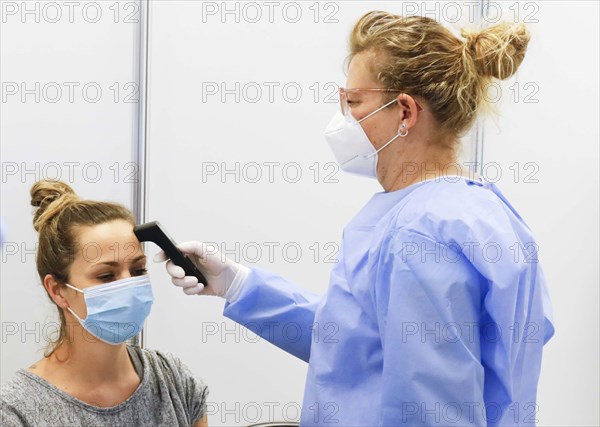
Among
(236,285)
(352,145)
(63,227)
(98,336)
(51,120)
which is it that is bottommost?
(98,336)

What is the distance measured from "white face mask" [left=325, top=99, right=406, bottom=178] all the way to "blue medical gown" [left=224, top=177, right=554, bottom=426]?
0.10 m

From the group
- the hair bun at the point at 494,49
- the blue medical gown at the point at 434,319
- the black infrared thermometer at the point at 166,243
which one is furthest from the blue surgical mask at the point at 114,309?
the hair bun at the point at 494,49

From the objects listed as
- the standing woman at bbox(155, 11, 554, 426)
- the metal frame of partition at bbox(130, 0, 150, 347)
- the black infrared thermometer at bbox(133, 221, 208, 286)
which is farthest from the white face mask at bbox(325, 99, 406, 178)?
the metal frame of partition at bbox(130, 0, 150, 347)

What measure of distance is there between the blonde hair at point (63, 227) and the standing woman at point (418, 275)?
211mm

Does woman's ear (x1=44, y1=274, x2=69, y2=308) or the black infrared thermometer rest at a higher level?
the black infrared thermometer

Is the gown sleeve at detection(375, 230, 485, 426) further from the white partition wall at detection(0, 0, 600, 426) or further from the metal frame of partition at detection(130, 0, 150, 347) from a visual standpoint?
the metal frame of partition at detection(130, 0, 150, 347)

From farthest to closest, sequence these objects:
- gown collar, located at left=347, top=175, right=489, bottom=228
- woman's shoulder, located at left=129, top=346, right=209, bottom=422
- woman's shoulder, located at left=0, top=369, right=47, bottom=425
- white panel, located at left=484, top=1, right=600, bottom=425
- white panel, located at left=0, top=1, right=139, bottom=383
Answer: white panel, located at left=484, top=1, right=600, bottom=425 → white panel, located at left=0, top=1, right=139, bottom=383 → woman's shoulder, located at left=129, top=346, right=209, bottom=422 → woman's shoulder, located at left=0, top=369, right=47, bottom=425 → gown collar, located at left=347, top=175, right=489, bottom=228

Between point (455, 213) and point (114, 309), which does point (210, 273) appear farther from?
point (455, 213)

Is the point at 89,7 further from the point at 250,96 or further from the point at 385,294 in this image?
the point at 385,294

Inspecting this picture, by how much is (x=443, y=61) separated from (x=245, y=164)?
0.97 meters

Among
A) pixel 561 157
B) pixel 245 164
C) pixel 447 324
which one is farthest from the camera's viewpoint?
pixel 561 157

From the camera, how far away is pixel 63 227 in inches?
63.6

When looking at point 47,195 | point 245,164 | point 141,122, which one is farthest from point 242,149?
point 47,195

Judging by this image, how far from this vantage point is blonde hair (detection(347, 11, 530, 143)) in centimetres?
133
